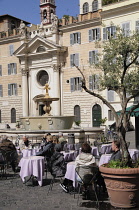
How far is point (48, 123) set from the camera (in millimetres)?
22750

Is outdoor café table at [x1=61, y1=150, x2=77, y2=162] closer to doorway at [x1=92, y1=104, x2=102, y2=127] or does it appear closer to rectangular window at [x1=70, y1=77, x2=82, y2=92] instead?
doorway at [x1=92, y1=104, x2=102, y2=127]

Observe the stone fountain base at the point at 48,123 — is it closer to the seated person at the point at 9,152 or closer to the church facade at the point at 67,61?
the seated person at the point at 9,152

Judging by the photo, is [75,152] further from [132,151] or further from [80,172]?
[80,172]

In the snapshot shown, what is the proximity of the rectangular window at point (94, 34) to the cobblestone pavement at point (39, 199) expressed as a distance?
89.7 ft

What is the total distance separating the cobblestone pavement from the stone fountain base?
12.9 meters

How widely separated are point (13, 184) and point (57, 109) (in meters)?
27.4

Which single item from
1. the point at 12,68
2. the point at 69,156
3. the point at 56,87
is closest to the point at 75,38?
the point at 56,87

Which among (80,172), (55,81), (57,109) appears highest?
(55,81)

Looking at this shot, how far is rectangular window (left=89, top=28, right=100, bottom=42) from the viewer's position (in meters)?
35.1

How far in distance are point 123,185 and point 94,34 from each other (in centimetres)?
3005

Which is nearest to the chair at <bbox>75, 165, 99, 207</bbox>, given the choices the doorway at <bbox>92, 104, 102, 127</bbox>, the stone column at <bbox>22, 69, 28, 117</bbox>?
the doorway at <bbox>92, 104, 102, 127</bbox>

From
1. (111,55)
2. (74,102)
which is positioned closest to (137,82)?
(111,55)

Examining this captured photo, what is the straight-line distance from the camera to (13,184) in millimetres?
9977

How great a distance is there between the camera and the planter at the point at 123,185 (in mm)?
6863
